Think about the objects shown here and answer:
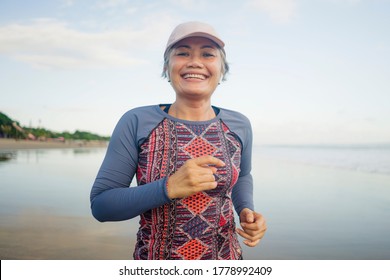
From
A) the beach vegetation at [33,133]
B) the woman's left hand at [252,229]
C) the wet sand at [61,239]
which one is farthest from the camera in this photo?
the beach vegetation at [33,133]

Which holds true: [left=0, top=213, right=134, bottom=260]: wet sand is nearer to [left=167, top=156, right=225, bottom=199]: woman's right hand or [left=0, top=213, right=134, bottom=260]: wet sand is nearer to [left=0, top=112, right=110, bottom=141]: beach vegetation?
[left=167, top=156, right=225, bottom=199]: woman's right hand

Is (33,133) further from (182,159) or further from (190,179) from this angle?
(190,179)

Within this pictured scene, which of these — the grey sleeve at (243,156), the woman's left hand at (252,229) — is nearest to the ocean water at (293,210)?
the grey sleeve at (243,156)

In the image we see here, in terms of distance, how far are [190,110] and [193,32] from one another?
328 millimetres

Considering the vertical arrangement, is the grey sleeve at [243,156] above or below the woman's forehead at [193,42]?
below

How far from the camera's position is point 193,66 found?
5.18 ft

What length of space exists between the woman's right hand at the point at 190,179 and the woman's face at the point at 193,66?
0.36 meters

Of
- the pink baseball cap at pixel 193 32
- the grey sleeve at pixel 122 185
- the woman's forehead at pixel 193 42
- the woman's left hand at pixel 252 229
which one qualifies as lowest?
the woman's left hand at pixel 252 229

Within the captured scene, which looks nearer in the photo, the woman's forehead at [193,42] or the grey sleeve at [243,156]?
the woman's forehead at [193,42]

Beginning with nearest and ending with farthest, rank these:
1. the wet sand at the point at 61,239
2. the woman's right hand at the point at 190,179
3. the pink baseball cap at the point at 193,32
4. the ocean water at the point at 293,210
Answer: the woman's right hand at the point at 190,179, the pink baseball cap at the point at 193,32, the wet sand at the point at 61,239, the ocean water at the point at 293,210

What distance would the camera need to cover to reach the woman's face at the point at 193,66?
1586mm

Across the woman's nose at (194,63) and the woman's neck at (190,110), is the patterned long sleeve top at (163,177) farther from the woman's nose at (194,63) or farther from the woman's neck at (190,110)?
the woman's nose at (194,63)
